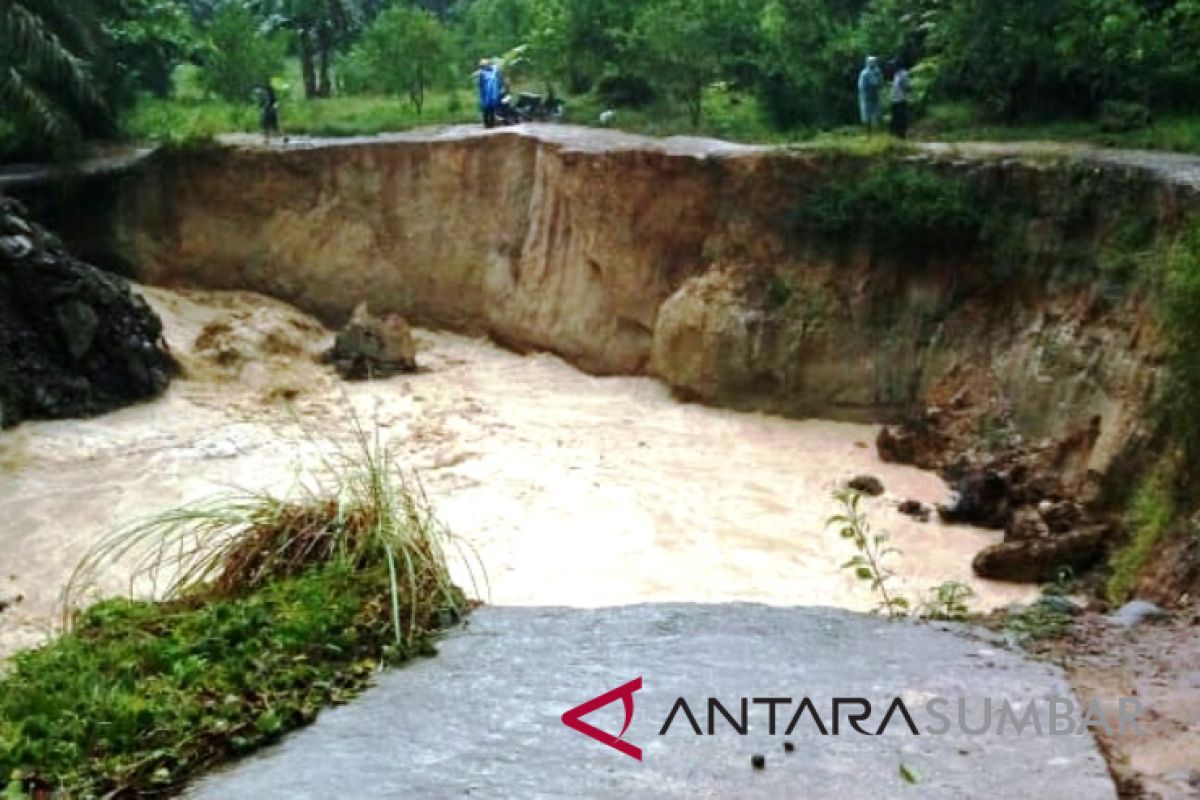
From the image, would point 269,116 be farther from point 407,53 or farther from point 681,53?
point 681,53

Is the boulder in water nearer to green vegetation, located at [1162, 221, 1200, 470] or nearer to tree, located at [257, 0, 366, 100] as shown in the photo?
green vegetation, located at [1162, 221, 1200, 470]

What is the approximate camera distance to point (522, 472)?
54.4 feet

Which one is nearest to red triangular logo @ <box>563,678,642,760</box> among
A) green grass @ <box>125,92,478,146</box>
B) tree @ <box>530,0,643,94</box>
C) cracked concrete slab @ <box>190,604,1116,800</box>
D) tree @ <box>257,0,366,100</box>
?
cracked concrete slab @ <box>190,604,1116,800</box>

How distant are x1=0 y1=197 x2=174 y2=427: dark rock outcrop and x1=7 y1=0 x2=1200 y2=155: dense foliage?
3479 millimetres

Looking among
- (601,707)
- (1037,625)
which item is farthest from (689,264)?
(601,707)

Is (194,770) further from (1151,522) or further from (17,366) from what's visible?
(17,366)

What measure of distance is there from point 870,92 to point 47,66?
502 inches

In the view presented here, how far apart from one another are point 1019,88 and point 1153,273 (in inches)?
285

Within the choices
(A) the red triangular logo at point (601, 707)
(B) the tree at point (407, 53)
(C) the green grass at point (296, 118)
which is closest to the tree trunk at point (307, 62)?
(C) the green grass at point (296, 118)

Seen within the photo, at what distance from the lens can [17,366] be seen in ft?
60.3

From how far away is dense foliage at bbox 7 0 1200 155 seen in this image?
19.8 meters

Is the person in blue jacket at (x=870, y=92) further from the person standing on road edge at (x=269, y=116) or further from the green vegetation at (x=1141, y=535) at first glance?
the person standing on road edge at (x=269, y=116)

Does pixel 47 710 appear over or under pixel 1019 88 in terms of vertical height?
under

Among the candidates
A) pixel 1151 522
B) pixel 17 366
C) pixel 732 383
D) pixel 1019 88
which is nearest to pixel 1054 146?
pixel 1019 88
